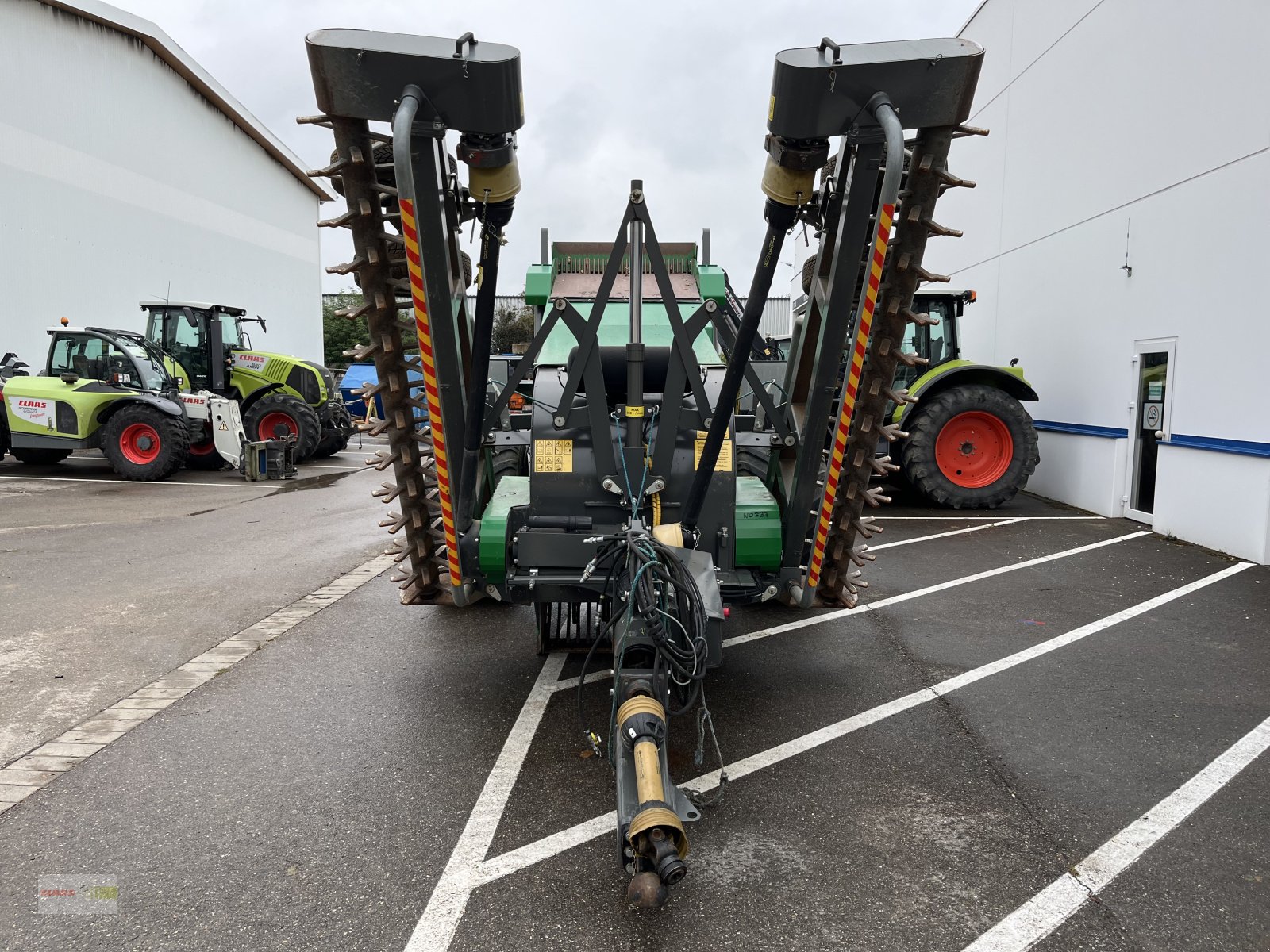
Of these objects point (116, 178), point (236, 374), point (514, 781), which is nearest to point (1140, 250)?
point (514, 781)

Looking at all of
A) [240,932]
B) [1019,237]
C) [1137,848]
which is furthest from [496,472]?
[1019,237]

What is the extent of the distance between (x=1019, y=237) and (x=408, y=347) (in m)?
11.2

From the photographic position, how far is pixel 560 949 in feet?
8.26

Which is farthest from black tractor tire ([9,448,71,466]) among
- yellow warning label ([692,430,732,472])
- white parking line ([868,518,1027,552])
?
yellow warning label ([692,430,732,472])

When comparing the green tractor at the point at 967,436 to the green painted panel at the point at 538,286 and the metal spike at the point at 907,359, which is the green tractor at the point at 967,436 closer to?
the green painted panel at the point at 538,286

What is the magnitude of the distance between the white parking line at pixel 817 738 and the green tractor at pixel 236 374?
1237 centimetres

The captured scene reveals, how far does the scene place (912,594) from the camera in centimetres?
660

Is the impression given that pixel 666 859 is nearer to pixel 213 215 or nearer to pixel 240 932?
pixel 240 932

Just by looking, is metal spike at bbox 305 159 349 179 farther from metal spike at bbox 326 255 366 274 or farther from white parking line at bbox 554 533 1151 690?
white parking line at bbox 554 533 1151 690

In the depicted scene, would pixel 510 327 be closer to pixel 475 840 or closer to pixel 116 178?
pixel 116 178

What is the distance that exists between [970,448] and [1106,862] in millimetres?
7912

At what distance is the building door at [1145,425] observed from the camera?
907 centimetres

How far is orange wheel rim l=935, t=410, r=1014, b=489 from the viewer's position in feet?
33.9

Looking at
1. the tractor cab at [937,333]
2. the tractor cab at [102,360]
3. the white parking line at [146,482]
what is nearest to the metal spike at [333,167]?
the tractor cab at [937,333]
